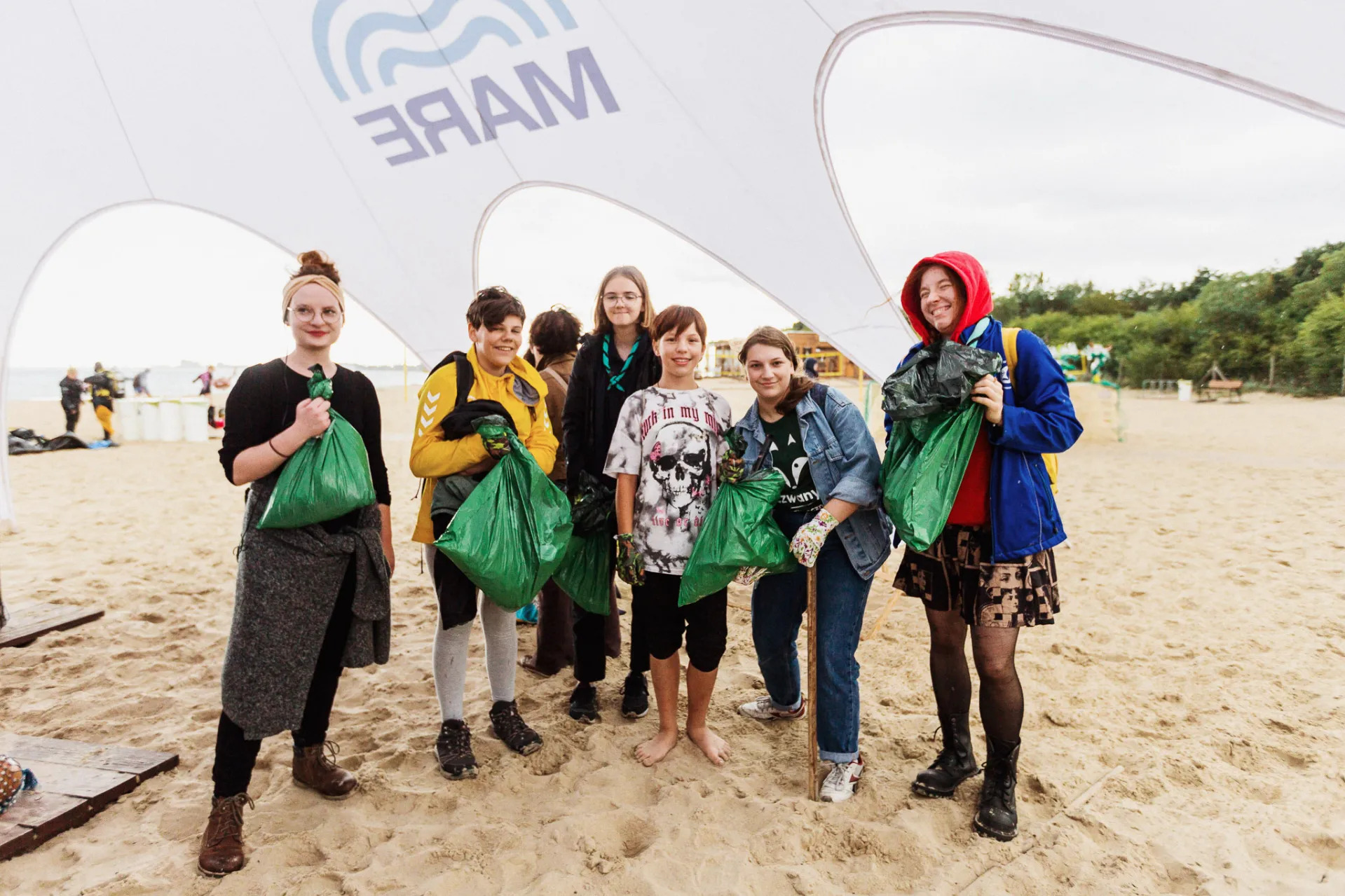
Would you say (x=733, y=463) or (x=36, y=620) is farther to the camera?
(x=36, y=620)

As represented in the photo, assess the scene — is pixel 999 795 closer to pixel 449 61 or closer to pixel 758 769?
pixel 758 769

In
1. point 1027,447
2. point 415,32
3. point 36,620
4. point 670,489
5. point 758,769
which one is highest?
point 415,32

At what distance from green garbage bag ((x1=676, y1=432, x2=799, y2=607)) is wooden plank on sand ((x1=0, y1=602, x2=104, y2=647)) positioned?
146 inches

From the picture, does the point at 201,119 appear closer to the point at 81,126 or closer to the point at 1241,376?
the point at 81,126

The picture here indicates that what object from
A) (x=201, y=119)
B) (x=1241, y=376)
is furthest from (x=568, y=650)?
(x=1241, y=376)

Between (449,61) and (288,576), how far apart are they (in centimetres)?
345

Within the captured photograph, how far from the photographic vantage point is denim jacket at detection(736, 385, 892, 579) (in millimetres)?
2143

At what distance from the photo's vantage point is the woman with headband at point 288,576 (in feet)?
6.18

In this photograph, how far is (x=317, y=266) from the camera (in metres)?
2.08

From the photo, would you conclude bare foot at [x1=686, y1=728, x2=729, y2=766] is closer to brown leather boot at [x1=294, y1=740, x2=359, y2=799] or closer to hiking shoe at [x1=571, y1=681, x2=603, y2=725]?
hiking shoe at [x1=571, y1=681, x2=603, y2=725]

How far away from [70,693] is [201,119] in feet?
11.5

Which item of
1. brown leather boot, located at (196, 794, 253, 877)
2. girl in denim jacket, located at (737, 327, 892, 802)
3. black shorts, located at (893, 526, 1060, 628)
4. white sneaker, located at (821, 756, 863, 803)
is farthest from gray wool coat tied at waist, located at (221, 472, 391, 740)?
black shorts, located at (893, 526, 1060, 628)

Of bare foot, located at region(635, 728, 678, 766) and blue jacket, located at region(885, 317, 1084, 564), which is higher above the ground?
blue jacket, located at region(885, 317, 1084, 564)

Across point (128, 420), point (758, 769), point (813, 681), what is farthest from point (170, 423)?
point (813, 681)
